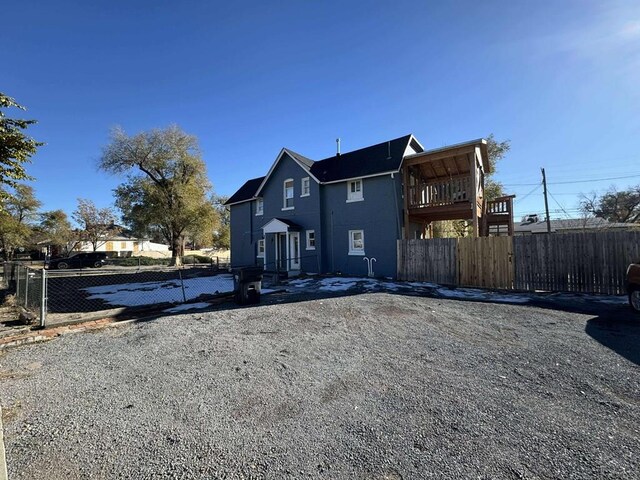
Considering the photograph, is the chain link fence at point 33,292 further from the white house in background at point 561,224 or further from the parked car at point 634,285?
the white house in background at point 561,224

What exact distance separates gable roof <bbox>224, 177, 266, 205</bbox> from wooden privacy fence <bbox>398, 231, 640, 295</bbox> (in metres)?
14.2

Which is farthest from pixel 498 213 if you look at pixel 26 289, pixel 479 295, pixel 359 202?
pixel 26 289

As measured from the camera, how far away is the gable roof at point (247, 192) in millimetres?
23700

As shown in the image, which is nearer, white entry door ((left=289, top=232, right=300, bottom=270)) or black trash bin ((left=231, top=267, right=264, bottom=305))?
black trash bin ((left=231, top=267, right=264, bottom=305))

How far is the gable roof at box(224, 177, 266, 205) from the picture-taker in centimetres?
2370

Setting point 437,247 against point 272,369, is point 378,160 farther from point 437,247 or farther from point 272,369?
point 272,369

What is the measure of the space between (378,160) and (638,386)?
47.8ft

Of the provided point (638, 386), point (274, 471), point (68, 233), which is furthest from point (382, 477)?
point (68, 233)

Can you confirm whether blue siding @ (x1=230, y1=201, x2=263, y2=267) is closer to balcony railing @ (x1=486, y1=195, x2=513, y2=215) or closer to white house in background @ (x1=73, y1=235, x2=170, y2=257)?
balcony railing @ (x1=486, y1=195, x2=513, y2=215)

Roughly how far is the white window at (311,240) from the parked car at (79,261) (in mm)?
23972

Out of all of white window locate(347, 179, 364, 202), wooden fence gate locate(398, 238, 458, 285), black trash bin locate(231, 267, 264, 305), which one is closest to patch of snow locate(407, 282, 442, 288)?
wooden fence gate locate(398, 238, 458, 285)

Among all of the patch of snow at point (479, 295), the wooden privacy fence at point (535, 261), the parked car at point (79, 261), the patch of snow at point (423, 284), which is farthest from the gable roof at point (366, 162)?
the parked car at point (79, 261)

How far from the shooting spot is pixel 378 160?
17.0m

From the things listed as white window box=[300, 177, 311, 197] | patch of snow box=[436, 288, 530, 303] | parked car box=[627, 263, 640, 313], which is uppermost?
white window box=[300, 177, 311, 197]
